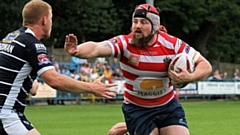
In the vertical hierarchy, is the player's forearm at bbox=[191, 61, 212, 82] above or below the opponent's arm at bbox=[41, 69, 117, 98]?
below

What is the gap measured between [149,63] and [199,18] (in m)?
37.9

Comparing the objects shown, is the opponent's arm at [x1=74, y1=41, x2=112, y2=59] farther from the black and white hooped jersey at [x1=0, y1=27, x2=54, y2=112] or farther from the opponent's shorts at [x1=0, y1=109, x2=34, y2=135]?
the opponent's shorts at [x1=0, y1=109, x2=34, y2=135]

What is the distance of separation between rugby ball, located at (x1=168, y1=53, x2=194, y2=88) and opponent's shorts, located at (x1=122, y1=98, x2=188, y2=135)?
65 centimetres

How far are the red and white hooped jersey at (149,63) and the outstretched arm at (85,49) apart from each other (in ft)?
0.39

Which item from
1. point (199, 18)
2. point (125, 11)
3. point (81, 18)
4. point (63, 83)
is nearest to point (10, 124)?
point (63, 83)

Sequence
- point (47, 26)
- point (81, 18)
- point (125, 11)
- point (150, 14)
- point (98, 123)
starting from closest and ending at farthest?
point (47, 26)
point (150, 14)
point (98, 123)
point (81, 18)
point (125, 11)

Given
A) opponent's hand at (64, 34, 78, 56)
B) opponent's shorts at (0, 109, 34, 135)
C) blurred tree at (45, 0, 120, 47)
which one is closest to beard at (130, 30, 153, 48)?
opponent's hand at (64, 34, 78, 56)

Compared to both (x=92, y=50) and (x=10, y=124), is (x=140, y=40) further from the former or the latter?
(x=10, y=124)

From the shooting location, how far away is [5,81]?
728cm

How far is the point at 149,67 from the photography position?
354 inches

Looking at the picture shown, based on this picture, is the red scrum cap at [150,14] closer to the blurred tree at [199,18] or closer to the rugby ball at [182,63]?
the rugby ball at [182,63]

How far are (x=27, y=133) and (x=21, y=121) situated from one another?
0.51 feet

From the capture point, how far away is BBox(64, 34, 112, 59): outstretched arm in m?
8.33

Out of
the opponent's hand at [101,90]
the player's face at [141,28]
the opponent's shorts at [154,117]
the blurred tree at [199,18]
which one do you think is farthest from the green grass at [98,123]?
the blurred tree at [199,18]
